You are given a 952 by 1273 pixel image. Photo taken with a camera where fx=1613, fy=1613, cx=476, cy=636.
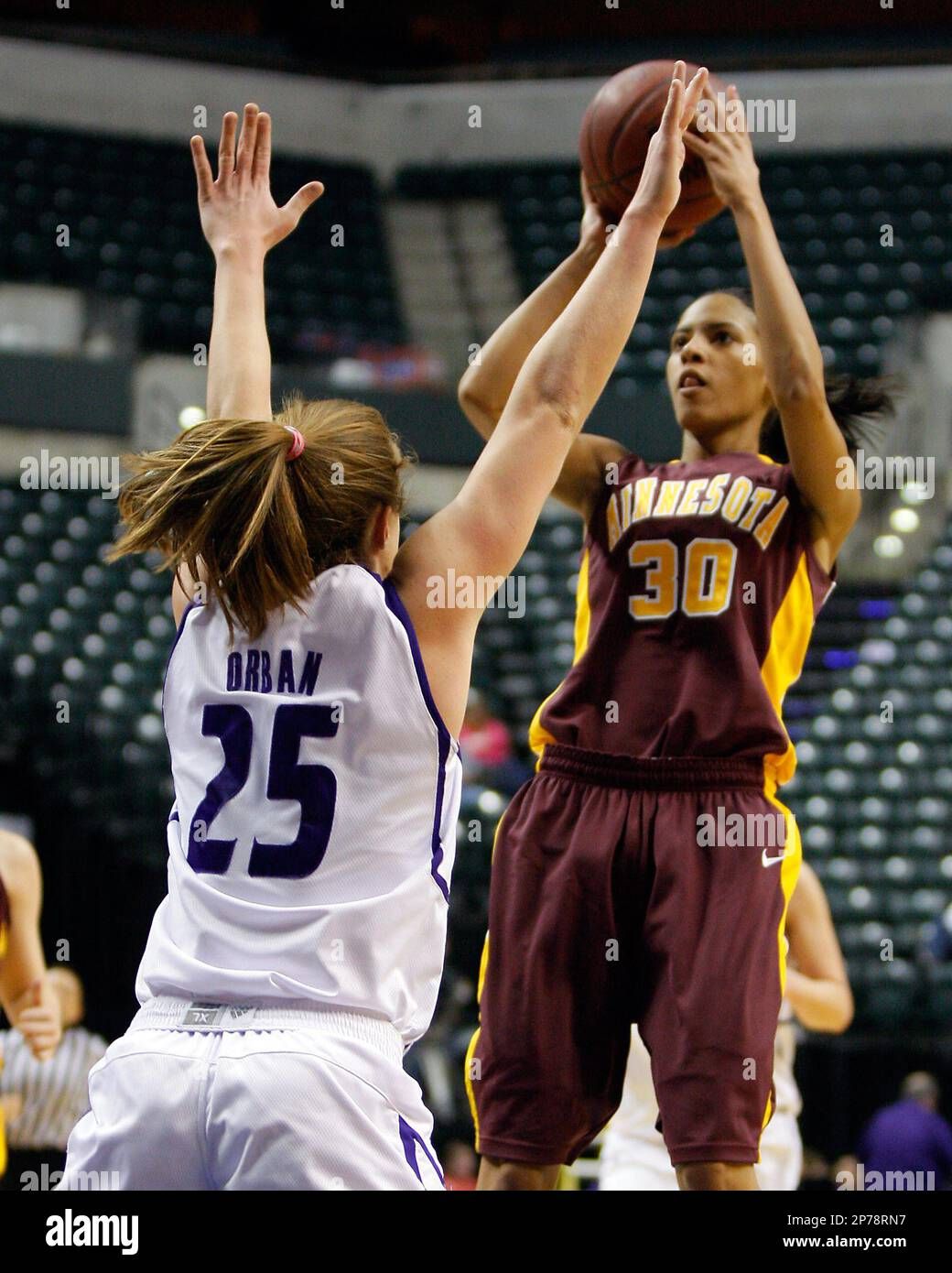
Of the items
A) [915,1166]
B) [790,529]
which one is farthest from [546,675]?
[790,529]

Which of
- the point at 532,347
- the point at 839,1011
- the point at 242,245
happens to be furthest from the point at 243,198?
the point at 839,1011

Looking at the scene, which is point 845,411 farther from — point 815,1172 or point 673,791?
point 815,1172

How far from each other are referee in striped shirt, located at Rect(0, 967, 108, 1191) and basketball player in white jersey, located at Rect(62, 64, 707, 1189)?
14.3 feet

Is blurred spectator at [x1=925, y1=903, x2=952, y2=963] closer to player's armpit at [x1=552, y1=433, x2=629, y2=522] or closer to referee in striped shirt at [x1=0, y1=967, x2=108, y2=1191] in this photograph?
referee in striped shirt at [x1=0, y1=967, x2=108, y2=1191]

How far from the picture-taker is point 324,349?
1360 cm

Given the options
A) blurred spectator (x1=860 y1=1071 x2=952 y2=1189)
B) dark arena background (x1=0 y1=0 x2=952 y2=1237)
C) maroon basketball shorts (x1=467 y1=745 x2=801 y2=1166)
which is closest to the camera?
maroon basketball shorts (x1=467 y1=745 x2=801 y2=1166)

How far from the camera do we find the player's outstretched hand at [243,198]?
280cm

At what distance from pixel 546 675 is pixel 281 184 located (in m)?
5.95

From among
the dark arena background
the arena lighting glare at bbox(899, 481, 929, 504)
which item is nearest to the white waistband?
the dark arena background

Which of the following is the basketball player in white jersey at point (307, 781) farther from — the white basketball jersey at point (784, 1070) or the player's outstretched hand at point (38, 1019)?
the white basketball jersey at point (784, 1070)

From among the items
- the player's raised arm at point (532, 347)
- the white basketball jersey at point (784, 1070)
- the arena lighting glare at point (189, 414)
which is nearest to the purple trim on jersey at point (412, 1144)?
the player's raised arm at point (532, 347)

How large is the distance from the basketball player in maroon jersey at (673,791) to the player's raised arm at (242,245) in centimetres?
54

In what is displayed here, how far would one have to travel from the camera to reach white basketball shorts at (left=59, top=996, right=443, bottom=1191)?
1.81m
